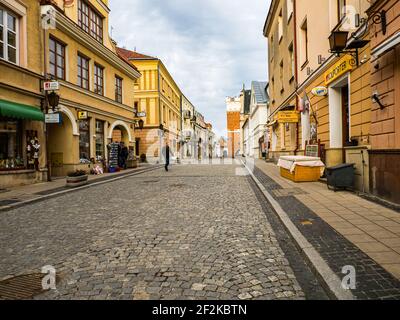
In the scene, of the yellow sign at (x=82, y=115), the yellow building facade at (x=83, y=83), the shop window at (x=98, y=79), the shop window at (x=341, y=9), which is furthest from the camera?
the shop window at (x=98, y=79)

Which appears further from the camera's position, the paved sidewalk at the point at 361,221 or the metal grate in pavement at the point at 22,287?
the paved sidewalk at the point at 361,221

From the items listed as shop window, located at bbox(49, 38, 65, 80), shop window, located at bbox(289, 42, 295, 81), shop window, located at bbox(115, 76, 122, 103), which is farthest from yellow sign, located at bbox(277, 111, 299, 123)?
shop window, located at bbox(115, 76, 122, 103)

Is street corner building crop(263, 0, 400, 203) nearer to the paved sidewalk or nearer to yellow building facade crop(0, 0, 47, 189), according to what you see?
the paved sidewalk

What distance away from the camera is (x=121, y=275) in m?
3.32

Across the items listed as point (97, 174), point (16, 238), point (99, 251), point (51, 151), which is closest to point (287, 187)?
point (99, 251)

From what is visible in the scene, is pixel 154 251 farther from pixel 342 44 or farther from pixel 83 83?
pixel 83 83

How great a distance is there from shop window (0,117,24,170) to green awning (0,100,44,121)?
736 millimetres

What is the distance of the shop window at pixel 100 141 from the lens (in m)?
18.6

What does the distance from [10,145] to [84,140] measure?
5.56 meters

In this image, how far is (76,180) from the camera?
11.8m

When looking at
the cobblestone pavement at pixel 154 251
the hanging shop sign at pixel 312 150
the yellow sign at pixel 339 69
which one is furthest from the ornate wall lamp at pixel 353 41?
the cobblestone pavement at pixel 154 251

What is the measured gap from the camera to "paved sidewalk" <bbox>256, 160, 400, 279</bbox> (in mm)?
3684

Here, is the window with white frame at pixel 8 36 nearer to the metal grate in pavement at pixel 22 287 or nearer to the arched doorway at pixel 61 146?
the arched doorway at pixel 61 146
